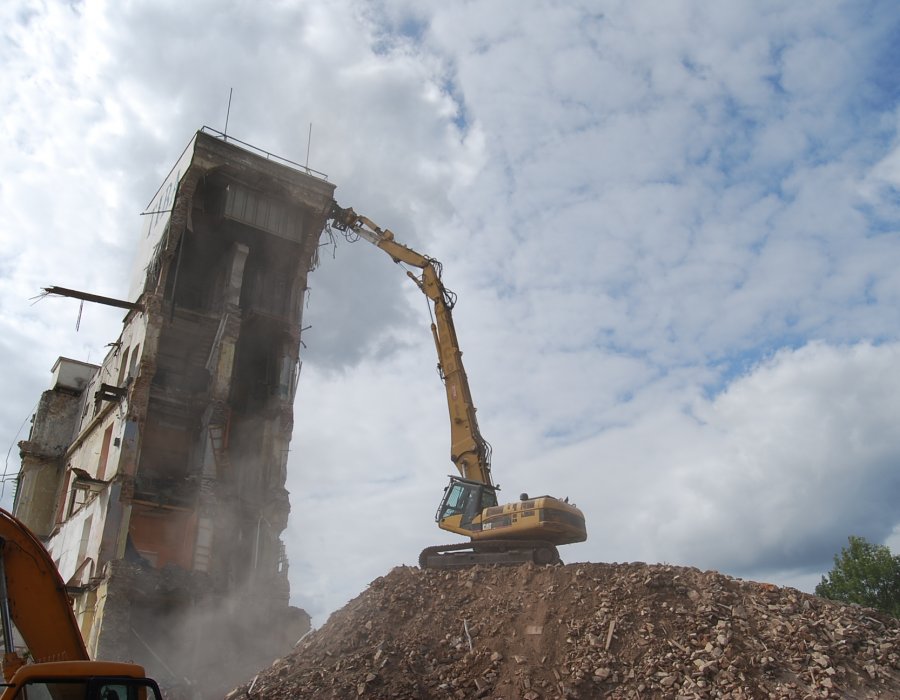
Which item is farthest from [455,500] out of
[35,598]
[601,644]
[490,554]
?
[35,598]

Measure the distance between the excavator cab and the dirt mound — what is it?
2902mm

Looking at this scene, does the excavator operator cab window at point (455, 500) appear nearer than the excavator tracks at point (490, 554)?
No

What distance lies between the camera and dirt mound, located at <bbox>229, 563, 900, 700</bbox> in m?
11.2

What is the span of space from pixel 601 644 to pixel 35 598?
8678 mm

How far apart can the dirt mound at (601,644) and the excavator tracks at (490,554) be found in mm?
1506

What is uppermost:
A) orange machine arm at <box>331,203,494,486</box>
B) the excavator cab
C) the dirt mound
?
orange machine arm at <box>331,203,494,486</box>

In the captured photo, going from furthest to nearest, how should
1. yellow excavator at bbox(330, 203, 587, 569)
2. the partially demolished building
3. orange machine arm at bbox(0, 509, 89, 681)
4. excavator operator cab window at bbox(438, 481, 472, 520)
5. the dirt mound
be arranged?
the partially demolished building
excavator operator cab window at bbox(438, 481, 472, 520)
yellow excavator at bbox(330, 203, 587, 569)
the dirt mound
orange machine arm at bbox(0, 509, 89, 681)

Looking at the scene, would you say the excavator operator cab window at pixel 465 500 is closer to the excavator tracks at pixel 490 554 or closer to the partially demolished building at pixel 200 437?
the excavator tracks at pixel 490 554

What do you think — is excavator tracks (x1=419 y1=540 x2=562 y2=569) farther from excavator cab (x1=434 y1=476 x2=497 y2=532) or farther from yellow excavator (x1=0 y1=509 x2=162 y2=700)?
yellow excavator (x1=0 y1=509 x2=162 y2=700)

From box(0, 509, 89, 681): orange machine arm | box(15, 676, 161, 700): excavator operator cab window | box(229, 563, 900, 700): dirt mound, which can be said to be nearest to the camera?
box(15, 676, 161, 700): excavator operator cab window

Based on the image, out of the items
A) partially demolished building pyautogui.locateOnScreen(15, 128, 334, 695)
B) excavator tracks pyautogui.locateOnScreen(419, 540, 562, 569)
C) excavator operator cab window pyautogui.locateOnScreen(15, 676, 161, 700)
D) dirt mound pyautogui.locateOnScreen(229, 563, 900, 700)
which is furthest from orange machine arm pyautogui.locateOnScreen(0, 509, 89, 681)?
partially demolished building pyautogui.locateOnScreen(15, 128, 334, 695)

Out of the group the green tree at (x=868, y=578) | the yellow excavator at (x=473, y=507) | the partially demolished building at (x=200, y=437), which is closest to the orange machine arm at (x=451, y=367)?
the yellow excavator at (x=473, y=507)

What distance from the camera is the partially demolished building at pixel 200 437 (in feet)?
66.9

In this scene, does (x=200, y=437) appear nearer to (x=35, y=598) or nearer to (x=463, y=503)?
(x=463, y=503)
